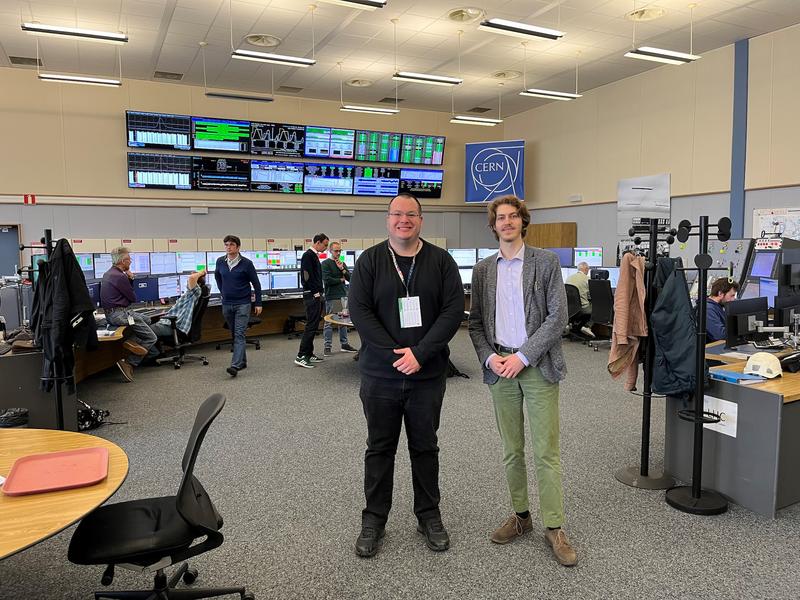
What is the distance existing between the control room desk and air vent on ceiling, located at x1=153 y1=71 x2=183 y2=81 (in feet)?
25.7

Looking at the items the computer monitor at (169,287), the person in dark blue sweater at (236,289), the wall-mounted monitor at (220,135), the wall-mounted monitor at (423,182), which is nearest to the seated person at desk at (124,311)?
the person in dark blue sweater at (236,289)

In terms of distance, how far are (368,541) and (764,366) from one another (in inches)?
A: 85.8

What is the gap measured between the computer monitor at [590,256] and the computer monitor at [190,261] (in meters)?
5.49

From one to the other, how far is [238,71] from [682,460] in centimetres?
746

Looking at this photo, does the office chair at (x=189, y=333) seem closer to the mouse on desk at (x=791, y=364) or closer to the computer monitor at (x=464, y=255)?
the computer monitor at (x=464, y=255)

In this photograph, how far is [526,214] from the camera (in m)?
2.44

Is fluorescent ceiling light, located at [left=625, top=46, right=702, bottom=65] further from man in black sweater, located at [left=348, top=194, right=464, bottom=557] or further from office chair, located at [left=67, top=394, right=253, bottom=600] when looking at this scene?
office chair, located at [left=67, top=394, right=253, bottom=600]

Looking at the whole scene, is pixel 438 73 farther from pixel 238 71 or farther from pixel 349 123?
pixel 238 71

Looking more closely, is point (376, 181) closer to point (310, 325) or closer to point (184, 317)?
point (310, 325)

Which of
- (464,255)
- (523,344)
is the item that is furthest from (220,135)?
(523,344)

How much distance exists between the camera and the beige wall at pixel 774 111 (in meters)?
6.33

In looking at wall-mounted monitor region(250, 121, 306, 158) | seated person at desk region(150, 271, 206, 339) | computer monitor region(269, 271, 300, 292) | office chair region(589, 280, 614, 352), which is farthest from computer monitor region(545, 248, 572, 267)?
seated person at desk region(150, 271, 206, 339)

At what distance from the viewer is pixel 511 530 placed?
2547 millimetres

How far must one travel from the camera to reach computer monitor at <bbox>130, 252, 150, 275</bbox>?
7402 mm
